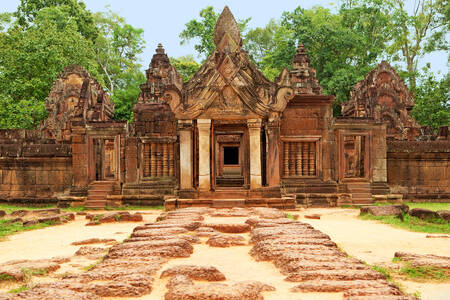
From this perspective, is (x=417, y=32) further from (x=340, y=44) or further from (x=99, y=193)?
(x=99, y=193)

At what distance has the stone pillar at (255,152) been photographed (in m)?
12.6

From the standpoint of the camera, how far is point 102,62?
40.8m

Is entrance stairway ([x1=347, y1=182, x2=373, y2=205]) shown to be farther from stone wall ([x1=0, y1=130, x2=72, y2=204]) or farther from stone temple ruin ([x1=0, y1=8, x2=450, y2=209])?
stone wall ([x1=0, y1=130, x2=72, y2=204])

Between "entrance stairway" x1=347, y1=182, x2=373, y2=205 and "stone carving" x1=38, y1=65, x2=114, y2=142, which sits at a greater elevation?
"stone carving" x1=38, y1=65, x2=114, y2=142

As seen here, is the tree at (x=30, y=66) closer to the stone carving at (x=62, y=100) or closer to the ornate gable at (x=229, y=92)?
the stone carving at (x=62, y=100)

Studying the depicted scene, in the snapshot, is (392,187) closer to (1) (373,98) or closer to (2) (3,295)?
(1) (373,98)

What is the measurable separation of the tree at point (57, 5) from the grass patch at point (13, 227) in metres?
24.5

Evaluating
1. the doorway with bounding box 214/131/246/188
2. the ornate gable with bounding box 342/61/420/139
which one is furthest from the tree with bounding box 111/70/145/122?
the ornate gable with bounding box 342/61/420/139

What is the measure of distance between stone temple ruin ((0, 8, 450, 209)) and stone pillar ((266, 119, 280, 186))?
3cm

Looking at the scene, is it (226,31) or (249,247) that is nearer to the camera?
(249,247)

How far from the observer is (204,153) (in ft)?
41.4

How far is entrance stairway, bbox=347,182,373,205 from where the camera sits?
13.9m

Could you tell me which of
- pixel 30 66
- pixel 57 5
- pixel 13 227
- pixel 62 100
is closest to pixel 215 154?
pixel 13 227

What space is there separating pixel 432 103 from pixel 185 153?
18769mm
